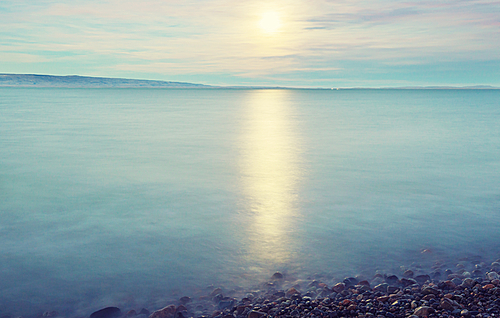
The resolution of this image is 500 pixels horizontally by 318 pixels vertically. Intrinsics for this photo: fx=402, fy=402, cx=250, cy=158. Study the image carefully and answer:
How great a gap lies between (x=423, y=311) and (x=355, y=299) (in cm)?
75

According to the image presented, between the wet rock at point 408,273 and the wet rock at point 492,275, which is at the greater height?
the wet rock at point 492,275

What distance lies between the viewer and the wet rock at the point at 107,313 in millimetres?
4508

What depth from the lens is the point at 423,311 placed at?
4.18 metres

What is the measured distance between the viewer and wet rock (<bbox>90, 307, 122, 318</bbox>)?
4.51 meters

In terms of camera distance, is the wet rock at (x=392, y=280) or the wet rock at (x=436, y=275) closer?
the wet rock at (x=392, y=280)

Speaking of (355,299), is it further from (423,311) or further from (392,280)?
(392,280)

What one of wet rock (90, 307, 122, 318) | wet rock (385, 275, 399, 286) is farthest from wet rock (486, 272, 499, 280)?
wet rock (90, 307, 122, 318)

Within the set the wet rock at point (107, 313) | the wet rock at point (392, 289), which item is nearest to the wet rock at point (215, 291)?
the wet rock at point (107, 313)

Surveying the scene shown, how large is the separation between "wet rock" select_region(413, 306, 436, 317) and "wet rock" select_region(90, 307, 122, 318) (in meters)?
3.25

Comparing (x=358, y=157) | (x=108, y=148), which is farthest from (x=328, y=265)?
(x=108, y=148)

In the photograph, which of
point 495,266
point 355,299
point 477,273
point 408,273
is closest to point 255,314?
point 355,299

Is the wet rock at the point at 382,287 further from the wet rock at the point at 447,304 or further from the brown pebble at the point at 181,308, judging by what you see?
the brown pebble at the point at 181,308

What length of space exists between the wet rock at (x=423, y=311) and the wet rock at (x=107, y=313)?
3.25 meters

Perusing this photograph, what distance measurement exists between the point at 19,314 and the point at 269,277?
118 inches
